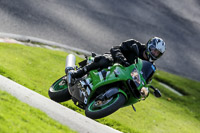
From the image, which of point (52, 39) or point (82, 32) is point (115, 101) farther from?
point (82, 32)

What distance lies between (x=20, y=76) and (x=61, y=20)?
641cm

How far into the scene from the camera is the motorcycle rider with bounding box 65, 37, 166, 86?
664 cm

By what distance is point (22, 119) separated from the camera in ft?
16.1

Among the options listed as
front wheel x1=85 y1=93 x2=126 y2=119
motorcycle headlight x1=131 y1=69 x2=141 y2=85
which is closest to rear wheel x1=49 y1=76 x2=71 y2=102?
front wheel x1=85 y1=93 x2=126 y2=119

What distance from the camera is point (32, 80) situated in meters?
8.16

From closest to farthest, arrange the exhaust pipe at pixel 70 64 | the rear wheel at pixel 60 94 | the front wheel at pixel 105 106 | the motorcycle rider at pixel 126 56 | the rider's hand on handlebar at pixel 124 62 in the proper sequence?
the front wheel at pixel 105 106, the rider's hand on handlebar at pixel 124 62, the motorcycle rider at pixel 126 56, the rear wheel at pixel 60 94, the exhaust pipe at pixel 70 64

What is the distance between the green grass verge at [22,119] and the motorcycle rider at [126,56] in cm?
165

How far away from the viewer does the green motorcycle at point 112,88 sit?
6062 mm

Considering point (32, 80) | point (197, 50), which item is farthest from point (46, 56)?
point (197, 50)

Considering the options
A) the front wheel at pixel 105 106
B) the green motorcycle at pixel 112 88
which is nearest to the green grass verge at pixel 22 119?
the front wheel at pixel 105 106

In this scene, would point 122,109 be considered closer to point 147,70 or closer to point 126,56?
point 126,56

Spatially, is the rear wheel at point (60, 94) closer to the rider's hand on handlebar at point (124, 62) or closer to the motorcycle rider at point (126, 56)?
the motorcycle rider at point (126, 56)

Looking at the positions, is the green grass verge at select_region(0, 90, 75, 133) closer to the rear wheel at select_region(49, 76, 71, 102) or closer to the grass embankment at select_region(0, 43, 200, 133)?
the rear wheel at select_region(49, 76, 71, 102)

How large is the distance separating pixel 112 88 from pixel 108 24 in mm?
9680
